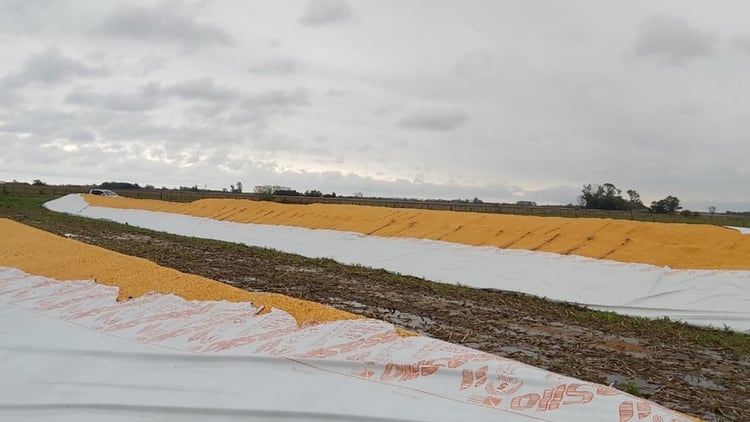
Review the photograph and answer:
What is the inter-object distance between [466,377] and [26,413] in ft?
7.87

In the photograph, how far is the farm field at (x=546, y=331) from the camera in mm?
3822

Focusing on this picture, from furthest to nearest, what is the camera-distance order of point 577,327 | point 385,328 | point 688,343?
point 577,327
point 688,343
point 385,328

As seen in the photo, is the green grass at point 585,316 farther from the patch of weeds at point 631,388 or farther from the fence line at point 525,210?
the fence line at point 525,210

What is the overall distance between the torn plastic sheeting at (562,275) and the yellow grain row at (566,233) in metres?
0.29

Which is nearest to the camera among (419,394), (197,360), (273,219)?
(419,394)

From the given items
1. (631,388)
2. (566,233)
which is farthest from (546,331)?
(566,233)

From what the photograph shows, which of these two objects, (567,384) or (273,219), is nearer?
(567,384)

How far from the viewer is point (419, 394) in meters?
2.99

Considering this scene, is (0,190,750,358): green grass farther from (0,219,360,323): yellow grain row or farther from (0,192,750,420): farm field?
(0,219,360,323): yellow grain row

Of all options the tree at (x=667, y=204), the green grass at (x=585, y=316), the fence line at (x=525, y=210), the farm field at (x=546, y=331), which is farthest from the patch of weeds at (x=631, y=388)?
the tree at (x=667, y=204)

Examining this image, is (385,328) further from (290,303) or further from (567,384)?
(567,384)

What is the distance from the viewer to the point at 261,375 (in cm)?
339

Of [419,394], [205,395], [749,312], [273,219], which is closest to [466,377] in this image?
[419,394]

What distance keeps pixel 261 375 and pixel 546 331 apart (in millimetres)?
3064
